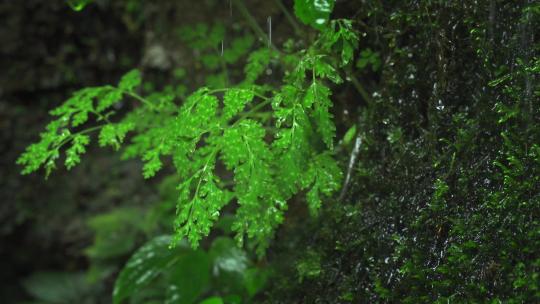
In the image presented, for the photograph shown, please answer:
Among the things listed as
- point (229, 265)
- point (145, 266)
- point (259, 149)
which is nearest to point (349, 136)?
point (259, 149)

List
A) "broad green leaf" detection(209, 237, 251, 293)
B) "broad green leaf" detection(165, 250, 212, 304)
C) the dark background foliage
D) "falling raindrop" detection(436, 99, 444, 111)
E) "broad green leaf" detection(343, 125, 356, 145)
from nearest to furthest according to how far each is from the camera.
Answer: the dark background foliage
"falling raindrop" detection(436, 99, 444, 111)
"broad green leaf" detection(343, 125, 356, 145)
"broad green leaf" detection(165, 250, 212, 304)
"broad green leaf" detection(209, 237, 251, 293)

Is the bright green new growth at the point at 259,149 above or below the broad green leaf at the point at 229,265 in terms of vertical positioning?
above

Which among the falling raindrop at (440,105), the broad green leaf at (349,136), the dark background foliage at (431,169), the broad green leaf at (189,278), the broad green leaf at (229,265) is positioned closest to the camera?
the dark background foliage at (431,169)

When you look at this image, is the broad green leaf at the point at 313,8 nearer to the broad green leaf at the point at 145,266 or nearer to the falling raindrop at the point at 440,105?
the falling raindrop at the point at 440,105

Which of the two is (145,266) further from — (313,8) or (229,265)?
(313,8)

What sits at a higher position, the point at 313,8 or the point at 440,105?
the point at 313,8

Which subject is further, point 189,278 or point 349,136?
point 189,278

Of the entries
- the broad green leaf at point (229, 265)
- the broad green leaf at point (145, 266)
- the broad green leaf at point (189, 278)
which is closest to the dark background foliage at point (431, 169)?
the broad green leaf at point (229, 265)

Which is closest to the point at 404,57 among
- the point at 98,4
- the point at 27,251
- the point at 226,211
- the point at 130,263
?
the point at 130,263

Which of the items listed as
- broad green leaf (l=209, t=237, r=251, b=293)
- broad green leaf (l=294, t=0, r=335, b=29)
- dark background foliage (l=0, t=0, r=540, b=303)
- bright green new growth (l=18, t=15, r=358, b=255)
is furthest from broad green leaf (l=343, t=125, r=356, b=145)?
broad green leaf (l=209, t=237, r=251, b=293)

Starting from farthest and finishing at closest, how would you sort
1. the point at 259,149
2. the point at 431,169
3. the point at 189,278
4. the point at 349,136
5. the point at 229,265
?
the point at 229,265
the point at 189,278
the point at 349,136
the point at 431,169
the point at 259,149

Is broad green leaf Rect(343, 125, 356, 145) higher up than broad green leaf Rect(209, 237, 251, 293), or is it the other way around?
broad green leaf Rect(343, 125, 356, 145)

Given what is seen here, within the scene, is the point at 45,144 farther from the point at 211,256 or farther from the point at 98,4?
the point at 98,4

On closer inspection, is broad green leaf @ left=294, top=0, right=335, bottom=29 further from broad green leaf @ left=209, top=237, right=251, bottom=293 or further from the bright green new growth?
broad green leaf @ left=209, top=237, right=251, bottom=293
